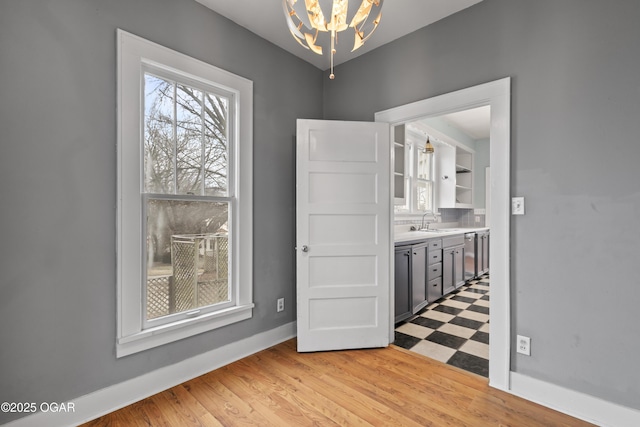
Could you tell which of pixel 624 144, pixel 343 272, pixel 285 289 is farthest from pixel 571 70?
pixel 285 289

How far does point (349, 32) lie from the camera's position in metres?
2.64

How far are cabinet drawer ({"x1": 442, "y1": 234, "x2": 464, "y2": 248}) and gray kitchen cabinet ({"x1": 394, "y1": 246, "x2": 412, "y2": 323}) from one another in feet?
3.50

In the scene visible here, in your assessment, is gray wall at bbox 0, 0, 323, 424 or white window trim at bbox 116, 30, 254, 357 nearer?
gray wall at bbox 0, 0, 323, 424

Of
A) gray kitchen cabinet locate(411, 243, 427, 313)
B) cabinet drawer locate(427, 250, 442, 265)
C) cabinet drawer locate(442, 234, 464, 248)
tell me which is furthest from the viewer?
cabinet drawer locate(442, 234, 464, 248)

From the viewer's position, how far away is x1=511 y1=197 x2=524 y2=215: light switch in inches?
79.7

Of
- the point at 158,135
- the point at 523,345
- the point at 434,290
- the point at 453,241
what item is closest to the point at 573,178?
the point at 523,345

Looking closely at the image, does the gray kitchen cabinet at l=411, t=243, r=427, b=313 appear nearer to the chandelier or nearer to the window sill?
the window sill

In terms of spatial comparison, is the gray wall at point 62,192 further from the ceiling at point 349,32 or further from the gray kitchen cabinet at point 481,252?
the gray kitchen cabinet at point 481,252

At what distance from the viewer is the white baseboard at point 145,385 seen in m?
1.65

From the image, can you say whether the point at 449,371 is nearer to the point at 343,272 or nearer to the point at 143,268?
the point at 343,272

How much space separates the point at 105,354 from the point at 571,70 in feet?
11.0

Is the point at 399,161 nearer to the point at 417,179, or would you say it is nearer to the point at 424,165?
the point at 417,179

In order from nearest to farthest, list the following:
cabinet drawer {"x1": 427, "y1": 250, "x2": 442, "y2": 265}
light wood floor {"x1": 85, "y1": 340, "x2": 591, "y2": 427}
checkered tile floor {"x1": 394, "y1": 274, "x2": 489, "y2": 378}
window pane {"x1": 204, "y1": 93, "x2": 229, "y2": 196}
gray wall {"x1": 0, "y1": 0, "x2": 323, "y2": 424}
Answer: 1. gray wall {"x1": 0, "y1": 0, "x2": 323, "y2": 424}
2. light wood floor {"x1": 85, "y1": 340, "x2": 591, "y2": 427}
3. window pane {"x1": 204, "y1": 93, "x2": 229, "y2": 196}
4. checkered tile floor {"x1": 394, "y1": 274, "x2": 489, "y2": 378}
5. cabinet drawer {"x1": 427, "y1": 250, "x2": 442, "y2": 265}

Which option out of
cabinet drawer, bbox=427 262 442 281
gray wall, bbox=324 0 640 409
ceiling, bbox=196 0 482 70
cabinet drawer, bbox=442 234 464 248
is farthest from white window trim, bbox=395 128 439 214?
gray wall, bbox=324 0 640 409
